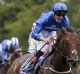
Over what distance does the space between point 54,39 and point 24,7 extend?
1813 inches

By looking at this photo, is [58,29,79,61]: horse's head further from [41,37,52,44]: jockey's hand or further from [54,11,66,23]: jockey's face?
[54,11,66,23]: jockey's face

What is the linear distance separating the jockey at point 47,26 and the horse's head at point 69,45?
570 mm

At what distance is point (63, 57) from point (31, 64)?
5.06 ft

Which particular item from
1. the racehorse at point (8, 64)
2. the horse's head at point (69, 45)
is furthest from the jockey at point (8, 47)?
the horse's head at point (69, 45)

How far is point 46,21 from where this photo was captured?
15875 mm

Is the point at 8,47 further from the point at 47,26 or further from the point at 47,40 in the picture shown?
the point at 47,40

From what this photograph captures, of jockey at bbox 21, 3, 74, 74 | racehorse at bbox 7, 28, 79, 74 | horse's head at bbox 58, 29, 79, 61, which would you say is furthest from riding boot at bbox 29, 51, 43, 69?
horse's head at bbox 58, 29, 79, 61

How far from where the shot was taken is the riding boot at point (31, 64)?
15875mm

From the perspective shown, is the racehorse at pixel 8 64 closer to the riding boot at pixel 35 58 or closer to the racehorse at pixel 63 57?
the riding boot at pixel 35 58

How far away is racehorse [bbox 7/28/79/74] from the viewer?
14.3 m

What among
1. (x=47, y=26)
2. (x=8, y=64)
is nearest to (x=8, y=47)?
(x=8, y=64)

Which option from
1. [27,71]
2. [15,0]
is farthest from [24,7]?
[27,71]

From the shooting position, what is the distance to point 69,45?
14.3 meters

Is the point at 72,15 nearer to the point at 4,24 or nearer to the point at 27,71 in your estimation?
the point at 4,24
